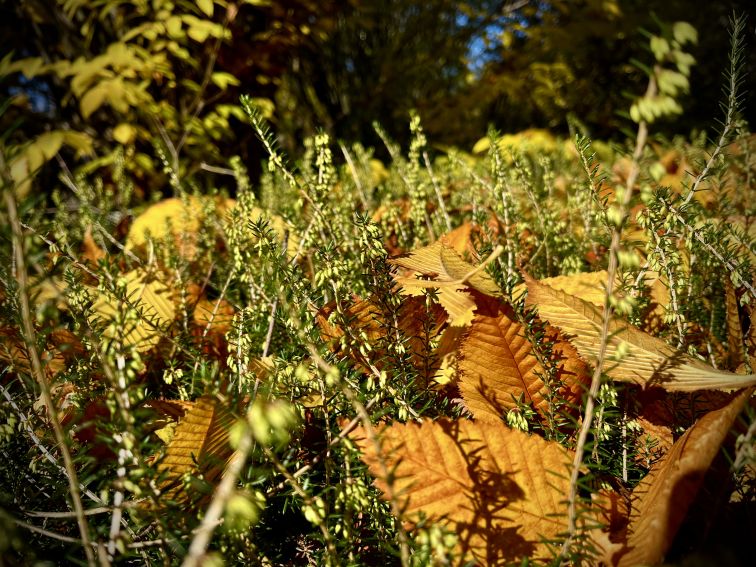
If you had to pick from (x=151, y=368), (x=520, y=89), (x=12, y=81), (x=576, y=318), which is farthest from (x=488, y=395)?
(x=520, y=89)

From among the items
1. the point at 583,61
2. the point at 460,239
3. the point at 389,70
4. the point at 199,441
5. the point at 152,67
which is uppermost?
the point at 583,61

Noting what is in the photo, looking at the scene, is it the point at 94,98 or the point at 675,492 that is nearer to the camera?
the point at 675,492

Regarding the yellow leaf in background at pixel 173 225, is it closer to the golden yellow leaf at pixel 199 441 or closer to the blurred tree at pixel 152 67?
the blurred tree at pixel 152 67

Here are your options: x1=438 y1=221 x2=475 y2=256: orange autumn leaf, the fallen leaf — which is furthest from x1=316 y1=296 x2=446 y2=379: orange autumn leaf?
the fallen leaf

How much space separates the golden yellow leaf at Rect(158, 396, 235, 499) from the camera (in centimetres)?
79

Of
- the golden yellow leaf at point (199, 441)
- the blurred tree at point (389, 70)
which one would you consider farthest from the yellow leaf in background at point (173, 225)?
the blurred tree at point (389, 70)

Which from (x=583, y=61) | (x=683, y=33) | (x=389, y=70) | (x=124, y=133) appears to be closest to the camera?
(x=683, y=33)

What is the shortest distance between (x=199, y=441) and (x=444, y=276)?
515 mm

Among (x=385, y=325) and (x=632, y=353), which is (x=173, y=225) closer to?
(x=385, y=325)

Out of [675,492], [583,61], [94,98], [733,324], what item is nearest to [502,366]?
[675,492]

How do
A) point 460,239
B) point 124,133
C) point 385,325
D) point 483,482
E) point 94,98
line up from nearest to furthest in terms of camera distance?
point 483,482, point 385,325, point 460,239, point 94,98, point 124,133

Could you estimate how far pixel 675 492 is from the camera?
61 centimetres

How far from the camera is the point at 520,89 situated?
21.0 feet

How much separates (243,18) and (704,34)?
6515 mm
